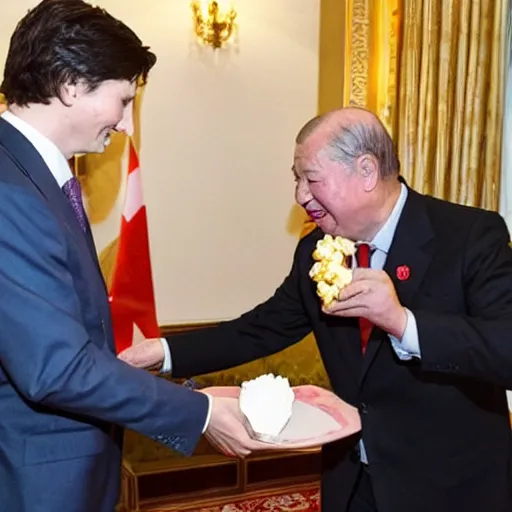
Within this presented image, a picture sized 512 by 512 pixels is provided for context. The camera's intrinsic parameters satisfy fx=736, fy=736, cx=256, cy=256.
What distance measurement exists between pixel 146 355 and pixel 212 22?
213cm

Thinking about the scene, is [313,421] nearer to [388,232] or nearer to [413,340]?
[413,340]

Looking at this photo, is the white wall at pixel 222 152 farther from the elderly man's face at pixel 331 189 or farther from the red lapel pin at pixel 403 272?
the red lapel pin at pixel 403 272

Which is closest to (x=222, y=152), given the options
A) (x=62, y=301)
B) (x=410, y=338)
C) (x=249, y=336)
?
(x=249, y=336)

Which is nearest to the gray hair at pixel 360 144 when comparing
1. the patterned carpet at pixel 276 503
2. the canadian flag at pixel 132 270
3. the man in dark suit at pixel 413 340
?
the man in dark suit at pixel 413 340

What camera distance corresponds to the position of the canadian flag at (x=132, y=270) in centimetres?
334

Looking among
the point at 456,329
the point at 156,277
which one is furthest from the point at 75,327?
the point at 156,277

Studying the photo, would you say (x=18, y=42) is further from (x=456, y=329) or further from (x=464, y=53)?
(x=464, y=53)

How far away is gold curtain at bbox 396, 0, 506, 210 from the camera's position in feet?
11.3

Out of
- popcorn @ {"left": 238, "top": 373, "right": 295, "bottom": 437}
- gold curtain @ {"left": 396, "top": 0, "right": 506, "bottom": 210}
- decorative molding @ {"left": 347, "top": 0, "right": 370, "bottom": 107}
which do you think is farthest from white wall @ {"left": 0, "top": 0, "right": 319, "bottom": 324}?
popcorn @ {"left": 238, "top": 373, "right": 295, "bottom": 437}

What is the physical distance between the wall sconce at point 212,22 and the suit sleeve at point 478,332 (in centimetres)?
234

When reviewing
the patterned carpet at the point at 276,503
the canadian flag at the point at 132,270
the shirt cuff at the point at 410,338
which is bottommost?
the patterned carpet at the point at 276,503

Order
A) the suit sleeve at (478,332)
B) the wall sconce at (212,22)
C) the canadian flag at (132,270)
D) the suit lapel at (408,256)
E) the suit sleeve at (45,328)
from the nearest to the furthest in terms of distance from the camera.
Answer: the suit sleeve at (45,328) < the suit sleeve at (478,332) < the suit lapel at (408,256) < the canadian flag at (132,270) < the wall sconce at (212,22)

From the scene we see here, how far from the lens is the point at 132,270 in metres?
3.35

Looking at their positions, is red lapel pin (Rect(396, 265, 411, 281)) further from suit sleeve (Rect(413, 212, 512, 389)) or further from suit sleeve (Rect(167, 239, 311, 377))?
suit sleeve (Rect(167, 239, 311, 377))
